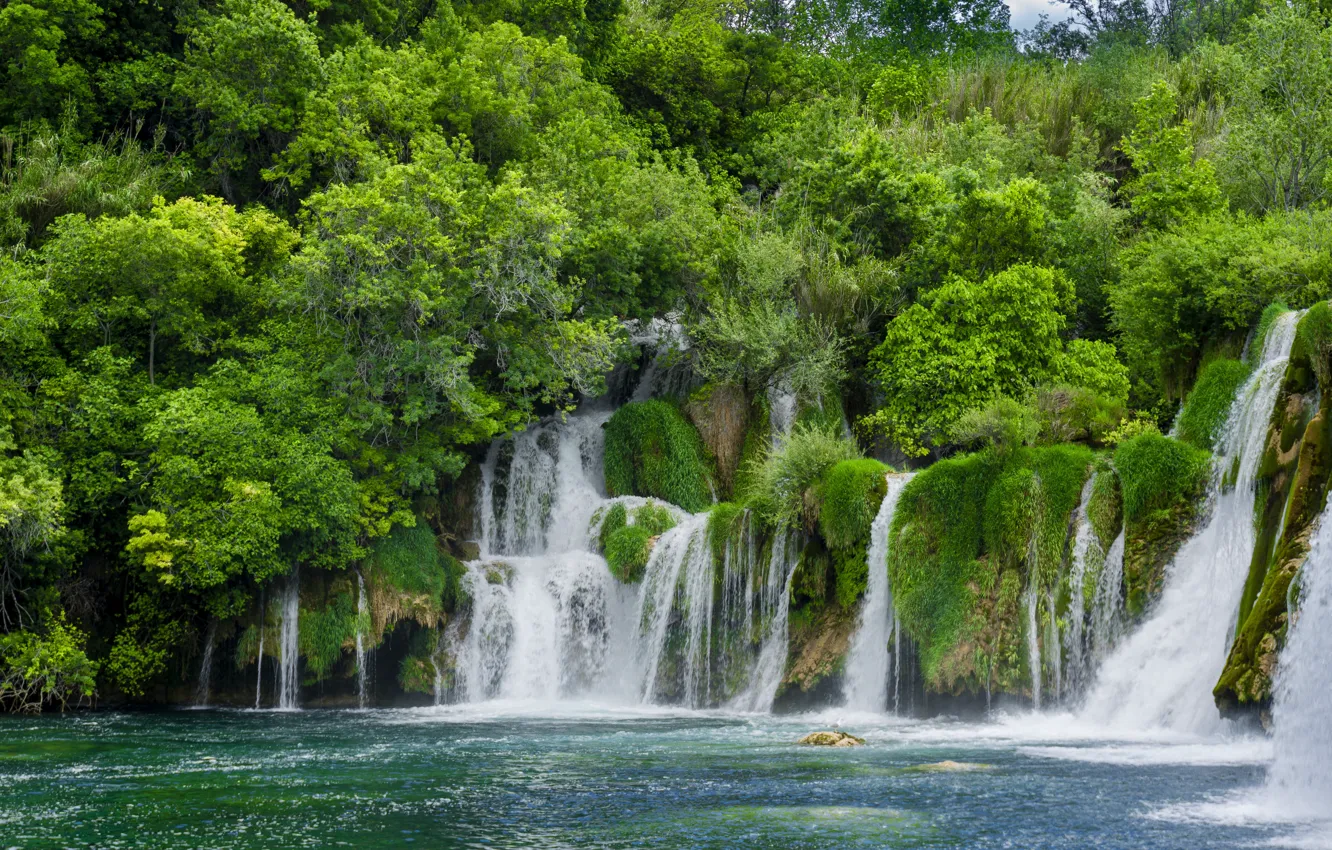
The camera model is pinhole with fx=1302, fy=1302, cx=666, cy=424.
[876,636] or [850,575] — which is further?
[850,575]

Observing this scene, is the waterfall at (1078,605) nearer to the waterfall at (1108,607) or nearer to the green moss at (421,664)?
the waterfall at (1108,607)

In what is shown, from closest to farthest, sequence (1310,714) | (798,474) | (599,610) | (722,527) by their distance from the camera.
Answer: (1310,714)
(798,474)
(722,527)
(599,610)

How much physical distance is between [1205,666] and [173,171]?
28.4 m

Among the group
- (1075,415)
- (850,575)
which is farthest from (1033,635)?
(1075,415)

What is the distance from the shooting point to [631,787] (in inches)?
635

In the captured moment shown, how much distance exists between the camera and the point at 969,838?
12688mm

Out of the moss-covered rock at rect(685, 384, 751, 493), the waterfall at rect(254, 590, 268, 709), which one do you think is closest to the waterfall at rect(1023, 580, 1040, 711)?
the moss-covered rock at rect(685, 384, 751, 493)

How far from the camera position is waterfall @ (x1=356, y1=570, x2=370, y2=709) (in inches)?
1139

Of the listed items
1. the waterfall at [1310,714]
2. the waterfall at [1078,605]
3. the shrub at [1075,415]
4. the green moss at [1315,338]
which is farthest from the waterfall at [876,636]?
the waterfall at [1310,714]

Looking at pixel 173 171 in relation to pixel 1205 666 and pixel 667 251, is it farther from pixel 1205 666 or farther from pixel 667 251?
pixel 1205 666

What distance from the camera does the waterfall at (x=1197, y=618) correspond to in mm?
20703

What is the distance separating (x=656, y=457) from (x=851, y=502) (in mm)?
8588

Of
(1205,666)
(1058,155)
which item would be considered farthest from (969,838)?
(1058,155)

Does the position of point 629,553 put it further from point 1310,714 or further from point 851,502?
point 1310,714
